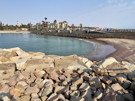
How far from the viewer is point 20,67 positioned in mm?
5016

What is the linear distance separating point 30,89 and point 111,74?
318cm

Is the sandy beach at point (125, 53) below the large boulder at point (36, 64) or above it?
below

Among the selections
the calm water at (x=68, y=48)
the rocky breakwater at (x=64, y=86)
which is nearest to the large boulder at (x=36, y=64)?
the rocky breakwater at (x=64, y=86)

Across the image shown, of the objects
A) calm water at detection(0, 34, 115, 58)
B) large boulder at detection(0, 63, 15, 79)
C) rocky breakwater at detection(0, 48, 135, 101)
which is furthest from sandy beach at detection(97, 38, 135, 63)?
large boulder at detection(0, 63, 15, 79)

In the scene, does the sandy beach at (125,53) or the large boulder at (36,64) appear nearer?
the large boulder at (36,64)

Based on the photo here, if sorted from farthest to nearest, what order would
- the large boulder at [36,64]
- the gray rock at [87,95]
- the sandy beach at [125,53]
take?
the sandy beach at [125,53] < the large boulder at [36,64] < the gray rock at [87,95]

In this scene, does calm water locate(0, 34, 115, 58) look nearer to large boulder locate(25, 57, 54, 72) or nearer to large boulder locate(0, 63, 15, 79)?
large boulder locate(25, 57, 54, 72)

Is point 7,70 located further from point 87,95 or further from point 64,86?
point 87,95

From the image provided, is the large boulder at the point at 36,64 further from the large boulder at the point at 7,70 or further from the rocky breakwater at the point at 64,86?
the large boulder at the point at 7,70

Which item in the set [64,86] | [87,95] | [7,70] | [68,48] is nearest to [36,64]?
[7,70]

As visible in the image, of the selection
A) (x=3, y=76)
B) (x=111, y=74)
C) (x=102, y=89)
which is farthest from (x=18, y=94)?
(x=111, y=74)

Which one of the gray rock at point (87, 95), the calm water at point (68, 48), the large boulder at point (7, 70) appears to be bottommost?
the calm water at point (68, 48)

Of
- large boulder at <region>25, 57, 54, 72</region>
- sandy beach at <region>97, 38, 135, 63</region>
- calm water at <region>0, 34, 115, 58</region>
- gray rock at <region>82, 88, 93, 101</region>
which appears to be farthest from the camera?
calm water at <region>0, 34, 115, 58</region>

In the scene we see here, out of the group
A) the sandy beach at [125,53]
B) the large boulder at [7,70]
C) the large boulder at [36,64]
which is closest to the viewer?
the large boulder at [7,70]
